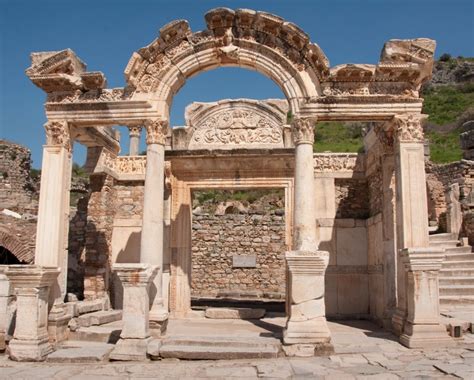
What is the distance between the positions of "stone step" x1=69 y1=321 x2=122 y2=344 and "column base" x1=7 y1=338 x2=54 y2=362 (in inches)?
40.0

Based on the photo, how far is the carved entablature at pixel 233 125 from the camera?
12633 mm

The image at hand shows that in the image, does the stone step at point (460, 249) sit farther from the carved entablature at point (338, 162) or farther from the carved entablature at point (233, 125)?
the carved entablature at point (233, 125)

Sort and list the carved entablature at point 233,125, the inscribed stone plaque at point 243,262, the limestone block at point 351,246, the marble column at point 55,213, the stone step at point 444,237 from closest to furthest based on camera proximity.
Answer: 1. the marble column at point 55,213
2. the limestone block at point 351,246
3. the carved entablature at point 233,125
4. the stone step at point 444,237
5. the inscribed stone plaque at point 243,262

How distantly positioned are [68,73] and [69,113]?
2.65 ft

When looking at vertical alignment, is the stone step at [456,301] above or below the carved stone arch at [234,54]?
below

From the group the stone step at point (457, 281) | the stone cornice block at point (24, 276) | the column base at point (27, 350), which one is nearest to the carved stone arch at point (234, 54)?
the stone cornice block at point (24, 276)

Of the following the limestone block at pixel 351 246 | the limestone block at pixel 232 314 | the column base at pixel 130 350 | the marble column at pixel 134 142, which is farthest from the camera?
the marble column at pixel 134 142

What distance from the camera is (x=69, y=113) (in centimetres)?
975

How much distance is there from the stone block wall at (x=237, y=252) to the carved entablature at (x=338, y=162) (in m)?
7.04

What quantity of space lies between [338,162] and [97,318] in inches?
273

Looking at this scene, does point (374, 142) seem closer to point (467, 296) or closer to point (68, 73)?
point (467, 296)

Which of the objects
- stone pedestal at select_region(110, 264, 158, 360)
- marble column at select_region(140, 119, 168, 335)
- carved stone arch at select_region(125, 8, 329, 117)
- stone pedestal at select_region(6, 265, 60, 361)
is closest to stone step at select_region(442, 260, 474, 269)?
carved stone arch at select_region(125, 8, 329, 117)

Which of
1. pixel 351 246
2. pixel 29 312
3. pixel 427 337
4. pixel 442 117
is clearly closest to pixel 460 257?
pixel 351 246

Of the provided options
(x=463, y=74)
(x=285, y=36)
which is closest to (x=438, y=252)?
(x=285, y=36)
